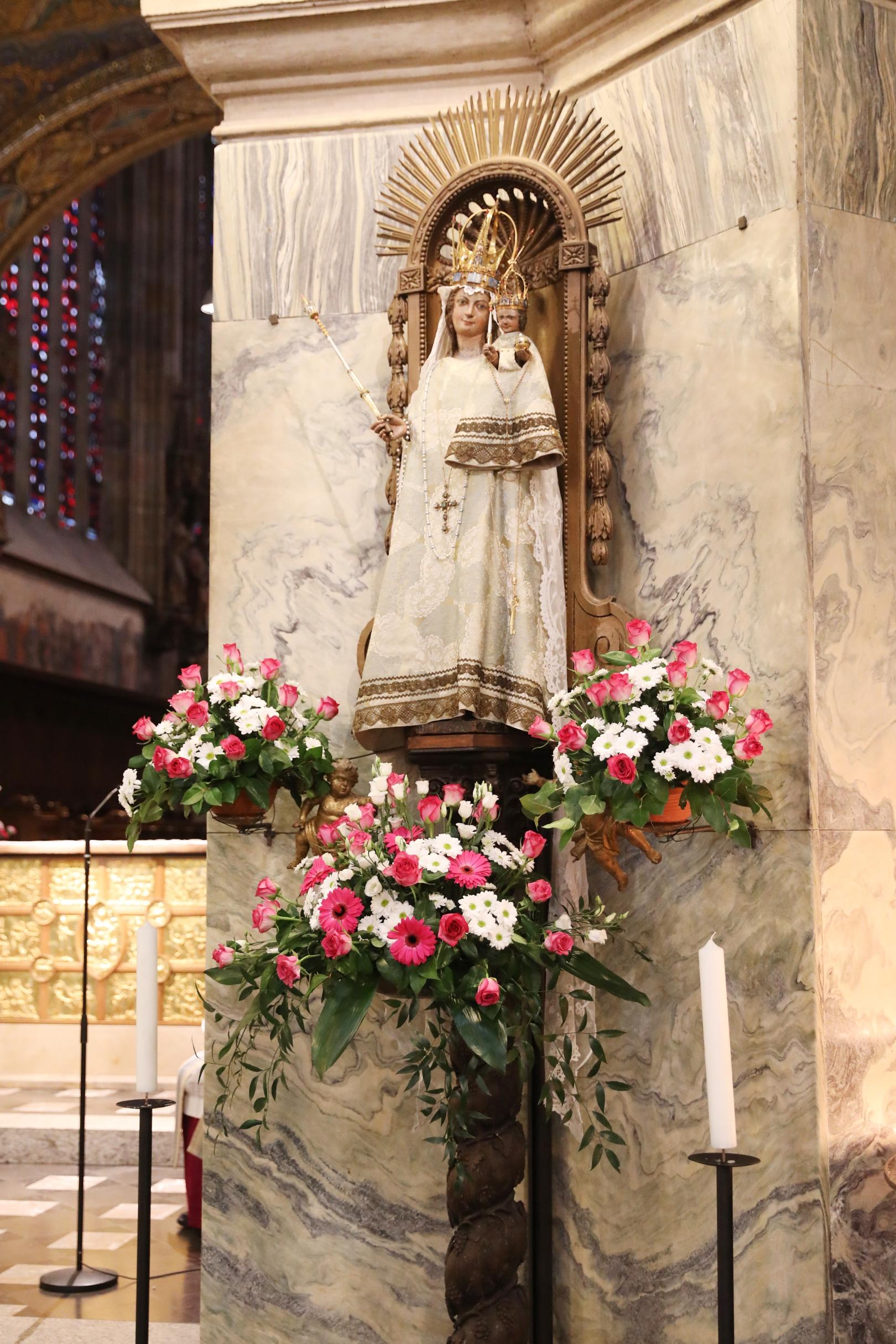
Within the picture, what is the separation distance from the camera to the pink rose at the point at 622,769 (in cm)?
286

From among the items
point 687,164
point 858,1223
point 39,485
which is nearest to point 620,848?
point 858,1223

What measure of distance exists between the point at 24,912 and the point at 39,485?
6598 millimetres

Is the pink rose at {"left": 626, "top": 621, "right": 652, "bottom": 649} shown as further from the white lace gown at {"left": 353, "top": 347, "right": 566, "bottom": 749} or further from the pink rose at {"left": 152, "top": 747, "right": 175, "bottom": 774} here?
the pink rose at {"left": 152, "top": 747, "right": 175, "bottom": 774}

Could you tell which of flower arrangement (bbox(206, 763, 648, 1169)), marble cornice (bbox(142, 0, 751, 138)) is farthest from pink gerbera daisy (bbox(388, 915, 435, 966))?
marble cornice (bbox(142, 0, 751, 138))

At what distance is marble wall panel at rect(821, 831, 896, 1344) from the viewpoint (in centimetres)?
306

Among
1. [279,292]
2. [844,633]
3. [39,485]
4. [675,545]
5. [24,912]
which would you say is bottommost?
[24,912]

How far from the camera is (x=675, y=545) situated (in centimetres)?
344

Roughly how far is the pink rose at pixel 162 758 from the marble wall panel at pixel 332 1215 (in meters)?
0.54

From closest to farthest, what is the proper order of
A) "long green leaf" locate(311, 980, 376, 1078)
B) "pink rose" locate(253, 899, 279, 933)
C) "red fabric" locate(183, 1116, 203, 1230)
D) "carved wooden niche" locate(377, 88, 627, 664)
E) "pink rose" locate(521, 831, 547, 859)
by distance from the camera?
"long green leaf" locate(311, 980, 376, 1078), "pink rose" locate(521, 831, 547, 859), "pink rose" locate(253, 899, 279, 933), "carved wooden niche" locate(377, 88, 627, 664), "red fabric" locate(183, 1116, 203, 1230)

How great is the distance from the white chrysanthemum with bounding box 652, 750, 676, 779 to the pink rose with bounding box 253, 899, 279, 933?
91cm

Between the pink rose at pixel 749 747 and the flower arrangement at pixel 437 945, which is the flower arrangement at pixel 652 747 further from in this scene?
the flower arrangement at pixel 437 945

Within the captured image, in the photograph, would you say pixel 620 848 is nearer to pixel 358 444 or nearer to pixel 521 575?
pixel 521 575

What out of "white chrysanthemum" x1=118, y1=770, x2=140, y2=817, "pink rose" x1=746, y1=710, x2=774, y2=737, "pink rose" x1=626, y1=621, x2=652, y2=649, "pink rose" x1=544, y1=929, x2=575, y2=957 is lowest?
"pink rose" x1=544, y1=929, x2=575, y2=957

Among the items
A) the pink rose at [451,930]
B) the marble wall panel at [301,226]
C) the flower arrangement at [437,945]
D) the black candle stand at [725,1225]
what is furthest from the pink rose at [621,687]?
the marble wall panel at [301,226]
